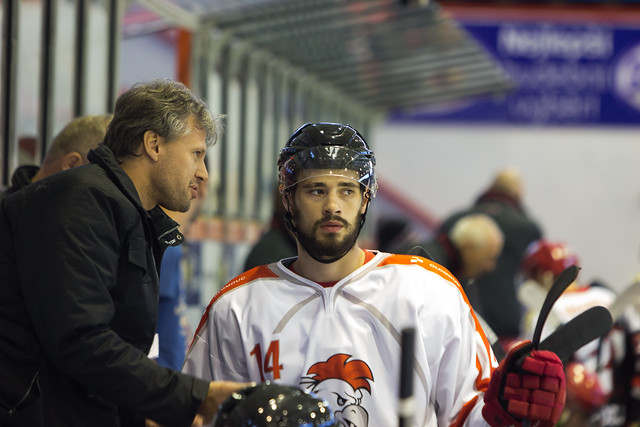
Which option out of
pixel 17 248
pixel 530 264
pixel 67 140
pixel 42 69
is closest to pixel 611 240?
pixel 530 264

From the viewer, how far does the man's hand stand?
2312 mm

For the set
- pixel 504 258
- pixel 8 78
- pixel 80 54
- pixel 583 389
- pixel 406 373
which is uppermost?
pixel 80 54

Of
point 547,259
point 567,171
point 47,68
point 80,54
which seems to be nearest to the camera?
point 47,68

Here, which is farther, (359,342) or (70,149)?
(70,149)

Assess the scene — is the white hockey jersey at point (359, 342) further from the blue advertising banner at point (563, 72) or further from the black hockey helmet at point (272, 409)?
the blue advertising banner at point (563, 72)

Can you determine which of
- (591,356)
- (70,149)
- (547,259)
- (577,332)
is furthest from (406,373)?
(547,259)

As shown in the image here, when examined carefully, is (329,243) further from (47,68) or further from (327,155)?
(47,68)

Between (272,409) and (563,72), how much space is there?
11.7m

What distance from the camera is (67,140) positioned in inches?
128

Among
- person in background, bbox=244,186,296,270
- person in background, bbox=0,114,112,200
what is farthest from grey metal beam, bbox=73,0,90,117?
person in background, bbox=0,114,112,200

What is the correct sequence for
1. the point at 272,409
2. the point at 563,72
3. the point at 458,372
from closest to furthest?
the point at 272,409 < the point at 458,372 < the point at 563,72

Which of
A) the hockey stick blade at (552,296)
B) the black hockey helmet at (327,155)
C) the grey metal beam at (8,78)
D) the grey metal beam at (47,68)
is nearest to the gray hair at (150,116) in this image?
the black hockey helmet at (327,155)

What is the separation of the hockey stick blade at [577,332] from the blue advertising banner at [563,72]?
10.7m

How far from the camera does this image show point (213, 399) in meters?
2.32
